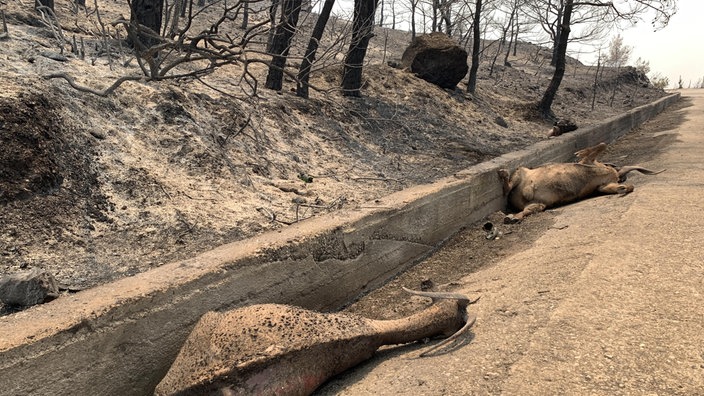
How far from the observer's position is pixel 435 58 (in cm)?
1126

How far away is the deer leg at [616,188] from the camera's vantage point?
627cm

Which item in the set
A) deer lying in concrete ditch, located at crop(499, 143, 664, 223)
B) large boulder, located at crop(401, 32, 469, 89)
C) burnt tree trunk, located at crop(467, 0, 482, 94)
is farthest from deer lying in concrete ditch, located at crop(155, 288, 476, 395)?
burnt tree trunk, located at crop(467, 0, 482, 94)

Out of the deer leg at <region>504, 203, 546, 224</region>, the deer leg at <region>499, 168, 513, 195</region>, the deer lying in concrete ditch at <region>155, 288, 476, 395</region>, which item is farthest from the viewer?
the deer leg at <region>499, 168, 513, 195</region>

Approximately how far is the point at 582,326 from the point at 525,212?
382cm

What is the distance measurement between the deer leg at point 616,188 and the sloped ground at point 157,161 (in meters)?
1.72

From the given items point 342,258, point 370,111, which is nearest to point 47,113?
point 342,258

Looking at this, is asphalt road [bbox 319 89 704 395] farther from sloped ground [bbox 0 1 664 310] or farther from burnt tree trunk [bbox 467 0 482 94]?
burnt tree trunk [bbox 467 0 482 94]

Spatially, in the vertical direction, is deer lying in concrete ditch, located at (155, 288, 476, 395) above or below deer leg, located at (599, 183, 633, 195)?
below

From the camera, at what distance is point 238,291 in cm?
326

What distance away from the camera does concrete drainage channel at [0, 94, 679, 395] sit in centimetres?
238

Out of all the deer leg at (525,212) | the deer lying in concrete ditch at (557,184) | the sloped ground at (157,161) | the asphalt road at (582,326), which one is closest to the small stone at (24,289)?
the sloped ground at (157,161)

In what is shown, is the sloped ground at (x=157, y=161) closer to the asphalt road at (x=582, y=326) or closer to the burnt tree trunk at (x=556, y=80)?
the asphalt road at (x=582, y=326)

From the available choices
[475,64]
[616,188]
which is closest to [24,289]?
[616,188]

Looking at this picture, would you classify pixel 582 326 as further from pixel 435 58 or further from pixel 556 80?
pixel 556 80
